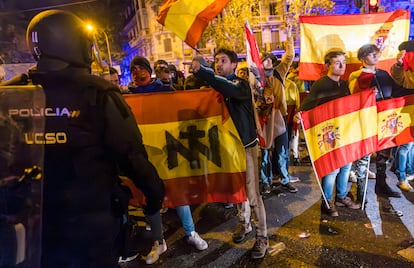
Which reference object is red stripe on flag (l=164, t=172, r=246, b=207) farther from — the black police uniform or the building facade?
the building facade

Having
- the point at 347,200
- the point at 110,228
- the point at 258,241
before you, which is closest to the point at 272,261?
the point at 258,241

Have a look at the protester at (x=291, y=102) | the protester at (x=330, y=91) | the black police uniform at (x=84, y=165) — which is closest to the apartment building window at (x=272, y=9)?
the protester at (x=291, y=102)

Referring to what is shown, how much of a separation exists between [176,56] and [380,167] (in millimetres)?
47347

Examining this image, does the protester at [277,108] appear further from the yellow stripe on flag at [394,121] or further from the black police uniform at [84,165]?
the black police uniform at [84,165]

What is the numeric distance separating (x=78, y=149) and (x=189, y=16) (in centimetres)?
214

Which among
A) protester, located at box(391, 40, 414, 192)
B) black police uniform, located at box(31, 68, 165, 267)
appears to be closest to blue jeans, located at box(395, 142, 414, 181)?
protester, located at box(391, 40, 414, 192)

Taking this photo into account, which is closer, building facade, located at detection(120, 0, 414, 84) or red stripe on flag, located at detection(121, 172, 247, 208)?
red stripe on flag, located at detection(121, 172, 247, 208)

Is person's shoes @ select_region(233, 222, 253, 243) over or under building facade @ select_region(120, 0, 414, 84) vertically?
under

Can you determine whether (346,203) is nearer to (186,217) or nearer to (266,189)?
(266,189)

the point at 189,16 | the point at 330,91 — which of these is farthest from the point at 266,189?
the point at 189,16

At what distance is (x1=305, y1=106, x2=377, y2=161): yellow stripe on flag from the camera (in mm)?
4016

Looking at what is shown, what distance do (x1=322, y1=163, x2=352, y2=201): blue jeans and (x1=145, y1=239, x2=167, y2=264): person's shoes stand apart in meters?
2.30

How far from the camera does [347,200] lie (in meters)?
4.54

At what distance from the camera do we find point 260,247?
3.50 meters
